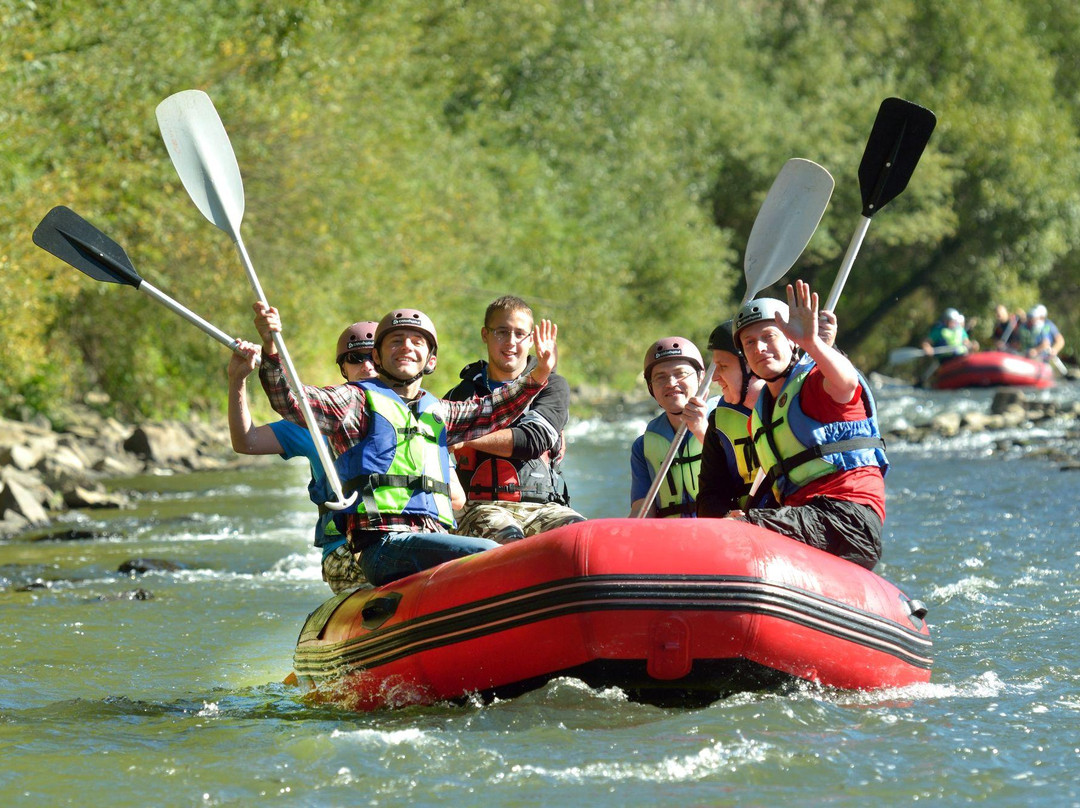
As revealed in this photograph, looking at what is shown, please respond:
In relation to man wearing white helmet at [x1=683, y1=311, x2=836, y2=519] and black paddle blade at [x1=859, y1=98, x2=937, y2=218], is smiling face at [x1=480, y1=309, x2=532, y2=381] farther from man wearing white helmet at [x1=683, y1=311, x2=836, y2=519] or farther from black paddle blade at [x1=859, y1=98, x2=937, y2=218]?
black paddle blade at [x1=859, y1=98, x2=937, y2=218]

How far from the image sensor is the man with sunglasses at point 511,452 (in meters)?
5.11

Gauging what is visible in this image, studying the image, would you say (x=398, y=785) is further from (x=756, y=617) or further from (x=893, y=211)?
(x=893, y=211)

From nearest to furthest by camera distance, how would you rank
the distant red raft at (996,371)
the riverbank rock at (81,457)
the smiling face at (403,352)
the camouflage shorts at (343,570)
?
the smiling face at (403,352) → the camouflage shorts at (343,570) → the riverbank rock at (81,457) → the distant red raft at (996,371)

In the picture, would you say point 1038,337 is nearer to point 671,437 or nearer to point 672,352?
point 671,437

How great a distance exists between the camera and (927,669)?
4.69 m

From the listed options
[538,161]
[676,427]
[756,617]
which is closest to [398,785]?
[756,617]

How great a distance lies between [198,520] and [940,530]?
5.18 m

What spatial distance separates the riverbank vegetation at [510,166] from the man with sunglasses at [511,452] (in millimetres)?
6413

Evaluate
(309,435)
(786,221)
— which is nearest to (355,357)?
(309,435)

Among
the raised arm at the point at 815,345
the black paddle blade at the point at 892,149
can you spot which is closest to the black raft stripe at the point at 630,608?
the raised arm at the point at 815,345

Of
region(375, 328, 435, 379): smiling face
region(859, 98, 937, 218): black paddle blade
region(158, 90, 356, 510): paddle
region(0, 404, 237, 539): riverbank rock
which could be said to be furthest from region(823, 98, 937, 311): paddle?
region(0, 404, 237, 539): riverbank rock

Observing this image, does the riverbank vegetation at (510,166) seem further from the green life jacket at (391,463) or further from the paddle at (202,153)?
the green life jacket at (391,463)

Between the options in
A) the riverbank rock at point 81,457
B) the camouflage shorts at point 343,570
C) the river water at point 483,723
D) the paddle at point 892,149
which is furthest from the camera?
the riverbank rock at point 81,457

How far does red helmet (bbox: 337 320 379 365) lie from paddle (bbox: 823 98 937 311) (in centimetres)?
173
